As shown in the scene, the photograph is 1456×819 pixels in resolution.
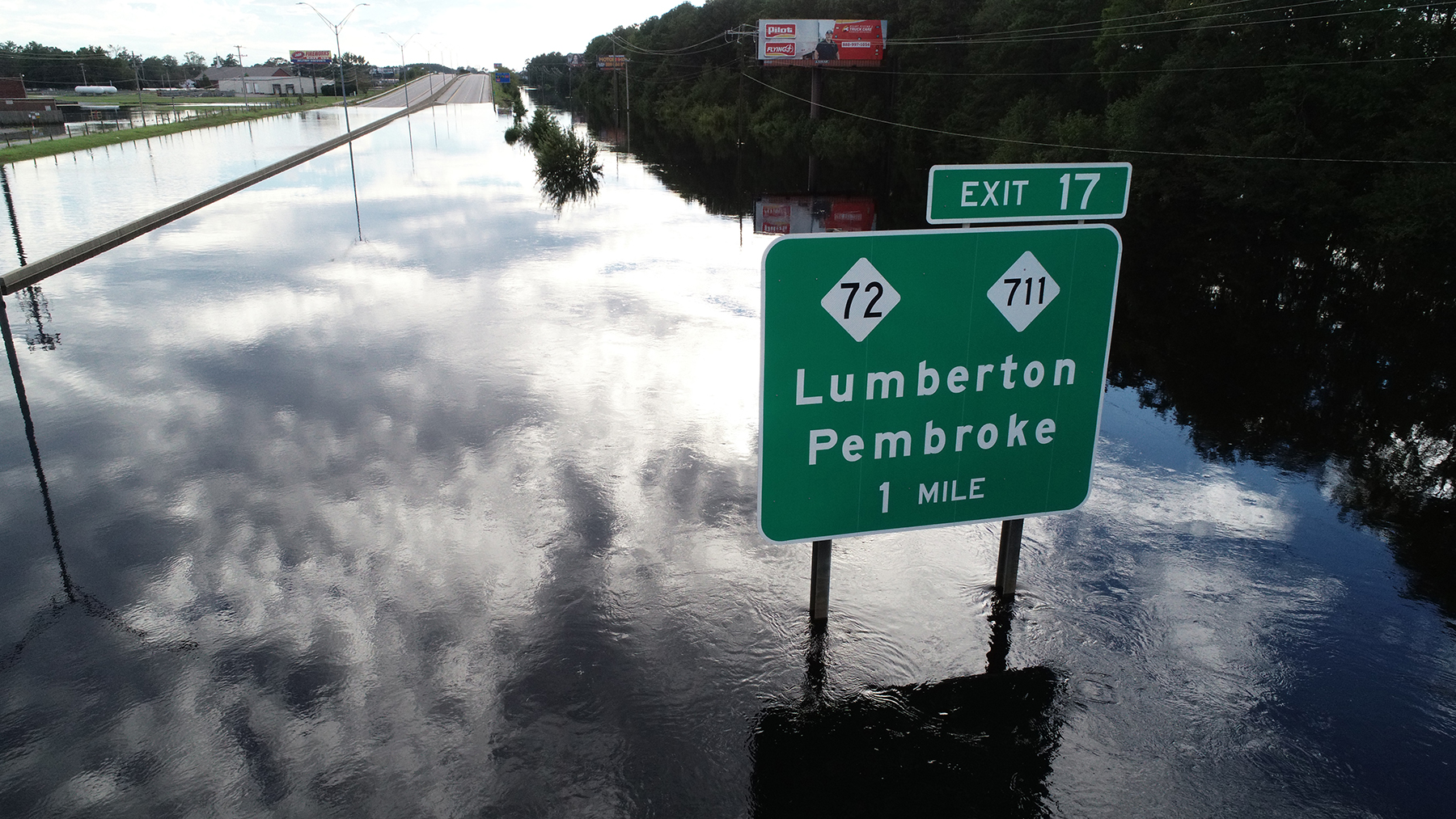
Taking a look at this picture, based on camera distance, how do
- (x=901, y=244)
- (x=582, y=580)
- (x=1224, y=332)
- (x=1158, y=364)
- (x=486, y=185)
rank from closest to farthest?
1. (x=901, y=244)
2. (x=582, y=580)
3. (x=1158, y=364)
4. (x=1224, y=332)
5. (x=486, y=185)

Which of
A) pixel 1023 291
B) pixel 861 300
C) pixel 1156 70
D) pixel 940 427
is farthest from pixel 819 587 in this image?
pixel 1156 70

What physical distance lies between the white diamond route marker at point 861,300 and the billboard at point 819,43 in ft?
209

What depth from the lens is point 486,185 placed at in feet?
114

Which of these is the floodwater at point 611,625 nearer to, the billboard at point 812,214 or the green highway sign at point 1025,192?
the green highway sign at point 1025,192

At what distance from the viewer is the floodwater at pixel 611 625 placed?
4762 millimetres

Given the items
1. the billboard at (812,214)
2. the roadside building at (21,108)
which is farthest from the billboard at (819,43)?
the roadside building at (21,108)

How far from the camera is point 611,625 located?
617 cm

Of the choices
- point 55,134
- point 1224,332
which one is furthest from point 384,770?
point 55,134

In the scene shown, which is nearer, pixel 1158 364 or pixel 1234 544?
pixel 1234 544

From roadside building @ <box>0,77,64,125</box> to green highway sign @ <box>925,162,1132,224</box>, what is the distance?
7684cm

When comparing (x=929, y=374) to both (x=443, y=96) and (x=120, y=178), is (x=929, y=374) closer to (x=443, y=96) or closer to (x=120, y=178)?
(x=120, y=178)

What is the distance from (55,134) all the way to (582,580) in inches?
2564

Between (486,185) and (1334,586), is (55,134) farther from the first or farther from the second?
(1334,586)

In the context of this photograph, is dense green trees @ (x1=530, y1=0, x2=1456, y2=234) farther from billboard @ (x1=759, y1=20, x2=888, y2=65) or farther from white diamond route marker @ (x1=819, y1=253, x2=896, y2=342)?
white diamond route marker @ (x1=819, y1=253, x2=896, y2=342)
